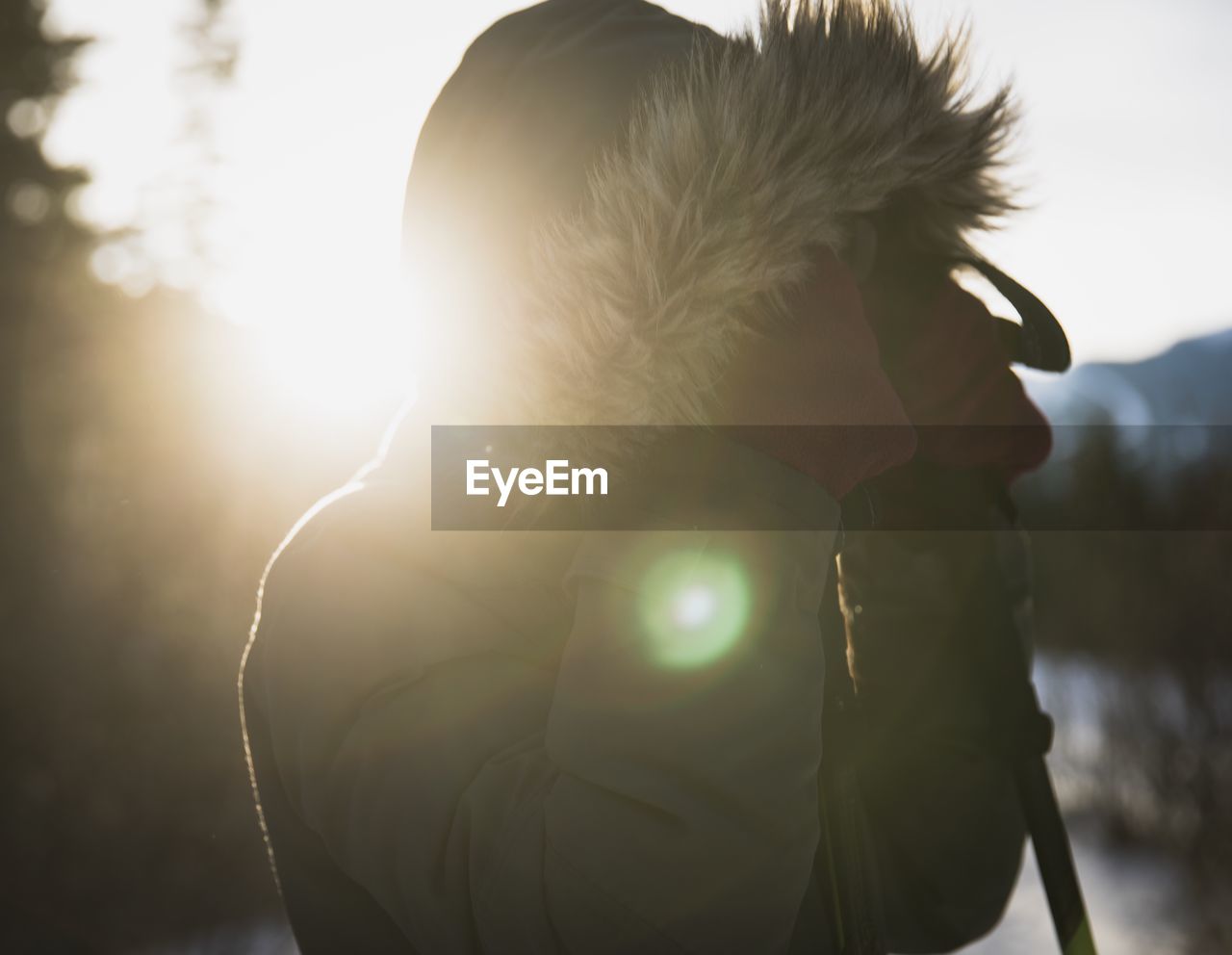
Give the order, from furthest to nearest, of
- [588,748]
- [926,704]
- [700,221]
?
[926,704], [700,221], [588,748]

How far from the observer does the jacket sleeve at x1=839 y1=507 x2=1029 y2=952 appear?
1.30 meters

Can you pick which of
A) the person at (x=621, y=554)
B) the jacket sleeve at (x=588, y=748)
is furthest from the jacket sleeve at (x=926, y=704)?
the jacket sleeve at (x=588, y=748)

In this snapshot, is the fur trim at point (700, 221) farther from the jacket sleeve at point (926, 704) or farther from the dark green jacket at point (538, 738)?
the jacket sleeve at point (926, 704)

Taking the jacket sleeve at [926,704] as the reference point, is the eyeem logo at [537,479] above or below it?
above

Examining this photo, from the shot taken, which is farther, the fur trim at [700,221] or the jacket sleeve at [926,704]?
the jacket sleeve at [926,704]

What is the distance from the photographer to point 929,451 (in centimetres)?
127

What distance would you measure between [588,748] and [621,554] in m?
0.18

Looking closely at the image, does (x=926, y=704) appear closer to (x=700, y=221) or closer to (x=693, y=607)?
(x=693, y=607)

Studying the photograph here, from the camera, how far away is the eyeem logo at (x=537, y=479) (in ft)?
2.78

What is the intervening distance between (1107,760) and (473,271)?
3.92 m

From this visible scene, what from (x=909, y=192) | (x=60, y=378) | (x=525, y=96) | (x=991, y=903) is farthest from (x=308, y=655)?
Answer: (x=60, y=378)

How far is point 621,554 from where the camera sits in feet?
2.51

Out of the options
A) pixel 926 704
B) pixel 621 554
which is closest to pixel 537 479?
pixel 621 554

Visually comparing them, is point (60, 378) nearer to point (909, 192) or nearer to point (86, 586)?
point (86, 586)
